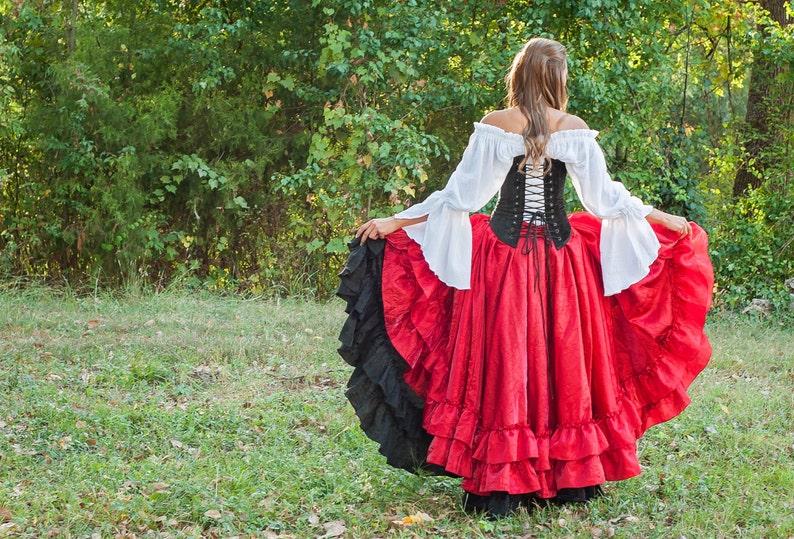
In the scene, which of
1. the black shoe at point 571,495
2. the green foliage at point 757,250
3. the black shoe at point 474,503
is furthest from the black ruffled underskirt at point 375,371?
the green foliage at point 757,250

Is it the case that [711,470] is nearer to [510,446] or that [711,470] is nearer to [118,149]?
[510,446]

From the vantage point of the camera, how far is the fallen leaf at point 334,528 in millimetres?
3582

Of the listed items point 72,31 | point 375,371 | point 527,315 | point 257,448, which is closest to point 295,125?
point 72,31

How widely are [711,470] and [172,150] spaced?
575 cm

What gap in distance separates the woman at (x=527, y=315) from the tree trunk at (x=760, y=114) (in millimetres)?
5324

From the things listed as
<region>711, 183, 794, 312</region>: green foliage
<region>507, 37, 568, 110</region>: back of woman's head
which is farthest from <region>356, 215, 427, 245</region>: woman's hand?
<region>711, 183, 794, 312</region>: green foliage

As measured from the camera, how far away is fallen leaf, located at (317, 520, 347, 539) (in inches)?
141

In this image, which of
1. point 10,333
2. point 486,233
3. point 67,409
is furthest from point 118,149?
point 486,233

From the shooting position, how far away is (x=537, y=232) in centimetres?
369

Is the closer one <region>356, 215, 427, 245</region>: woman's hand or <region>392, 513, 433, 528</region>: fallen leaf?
<region>392, 513, 433, 528</region>: fallen leaf

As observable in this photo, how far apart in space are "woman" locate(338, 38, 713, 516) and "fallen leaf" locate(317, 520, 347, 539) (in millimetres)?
347

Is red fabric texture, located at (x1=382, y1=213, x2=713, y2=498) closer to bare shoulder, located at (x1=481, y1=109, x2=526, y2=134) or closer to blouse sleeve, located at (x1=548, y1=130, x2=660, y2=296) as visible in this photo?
blouse sleeve, located at (x1=548, y1=130, x2=660, y2=296)

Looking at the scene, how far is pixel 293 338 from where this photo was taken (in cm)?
655

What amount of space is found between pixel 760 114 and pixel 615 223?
19.4ft
